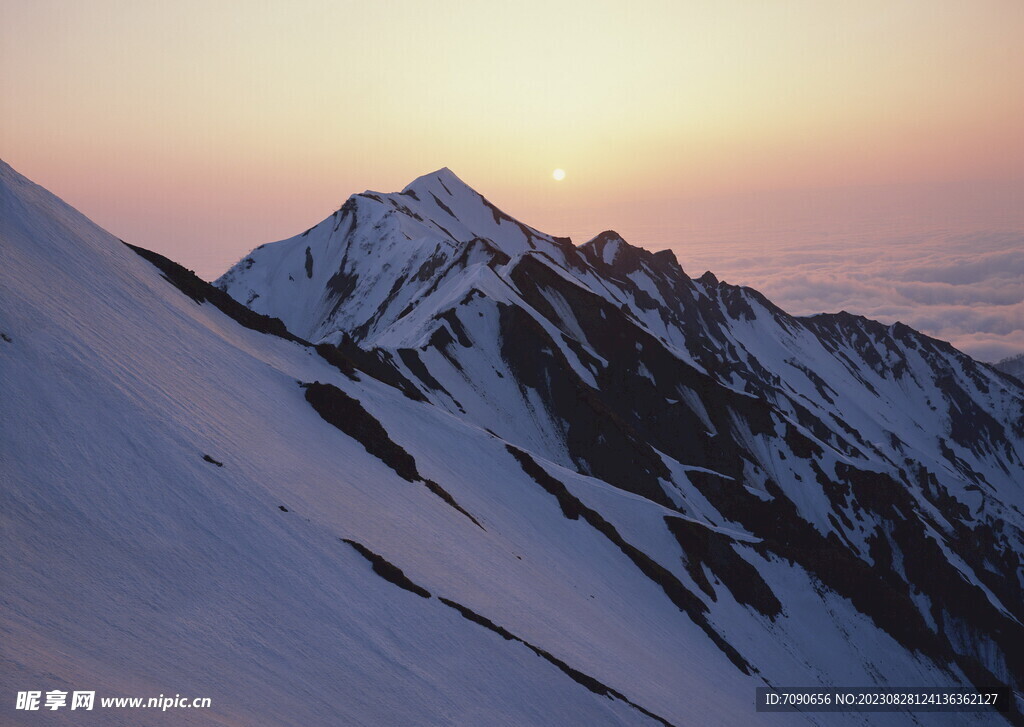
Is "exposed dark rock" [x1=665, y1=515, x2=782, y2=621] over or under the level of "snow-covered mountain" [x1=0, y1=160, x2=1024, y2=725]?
under

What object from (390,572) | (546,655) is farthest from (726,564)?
(390,572)

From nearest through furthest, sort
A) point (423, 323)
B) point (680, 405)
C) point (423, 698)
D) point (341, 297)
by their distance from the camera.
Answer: point (423, 698), point (423, 323), point (680, 405), point (341, 297)

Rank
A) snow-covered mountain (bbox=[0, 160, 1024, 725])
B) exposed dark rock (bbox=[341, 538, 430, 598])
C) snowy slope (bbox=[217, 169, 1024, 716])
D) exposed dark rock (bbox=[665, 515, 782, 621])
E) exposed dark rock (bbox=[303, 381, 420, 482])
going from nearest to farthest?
snow-covered mountain (bbox=[0, 160, 1024, 725]) → exposed dark rock (bbox=[341, 538, 430, 598]) → exposed dark rock (bbox=[303, 381, 420, 482]) → exposed dark rock (bbox=[665, 515, 782, 621]) → snowy slope (bbox=[217, 169, 1024, 716])

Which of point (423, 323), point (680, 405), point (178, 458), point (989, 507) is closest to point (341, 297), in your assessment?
point (423, 323)

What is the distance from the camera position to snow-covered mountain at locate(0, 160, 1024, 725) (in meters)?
25.4

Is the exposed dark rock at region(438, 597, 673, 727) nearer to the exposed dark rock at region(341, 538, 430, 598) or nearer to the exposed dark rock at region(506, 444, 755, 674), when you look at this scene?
the exposed dark rock at region(341, 538, 430, 598)

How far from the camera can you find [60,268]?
142 feet

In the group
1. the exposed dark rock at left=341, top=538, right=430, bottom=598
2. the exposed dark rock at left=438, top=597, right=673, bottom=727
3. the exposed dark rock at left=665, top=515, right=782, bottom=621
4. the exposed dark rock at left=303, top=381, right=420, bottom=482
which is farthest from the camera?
the exposed dark rock at left=665, top=515, right=782, bottom=621

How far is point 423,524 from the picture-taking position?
142 ft

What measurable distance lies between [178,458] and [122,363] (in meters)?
7.61

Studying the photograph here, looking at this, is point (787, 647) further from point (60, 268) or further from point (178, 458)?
point (60, 268)

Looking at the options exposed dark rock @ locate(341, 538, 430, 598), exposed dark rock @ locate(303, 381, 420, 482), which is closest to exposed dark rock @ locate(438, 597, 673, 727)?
exposed dark rock @ locate(341, 538, 430, 598)

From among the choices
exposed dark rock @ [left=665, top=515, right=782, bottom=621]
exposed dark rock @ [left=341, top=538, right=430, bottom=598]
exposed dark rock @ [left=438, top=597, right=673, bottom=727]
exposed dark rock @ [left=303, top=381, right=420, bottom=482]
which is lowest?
exposed dark rock @ [left=665, top=515, right=782, bottom=621]

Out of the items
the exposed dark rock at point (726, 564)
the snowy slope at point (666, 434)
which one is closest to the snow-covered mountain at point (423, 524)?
the exposed dark rock at point (726, 564)
